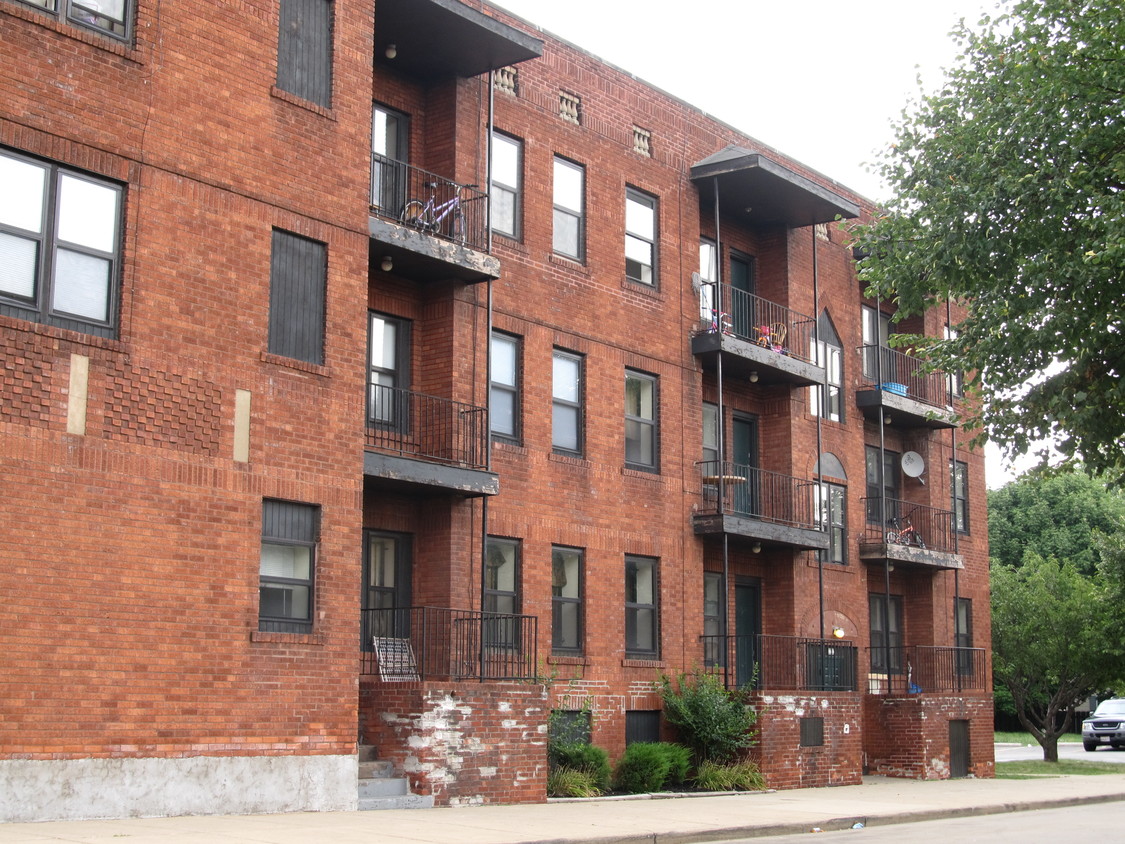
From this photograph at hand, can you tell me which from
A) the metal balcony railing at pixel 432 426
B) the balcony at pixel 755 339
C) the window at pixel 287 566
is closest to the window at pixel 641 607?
the balcony at pixel 755 339

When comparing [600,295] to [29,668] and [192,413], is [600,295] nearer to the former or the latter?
[192,413]

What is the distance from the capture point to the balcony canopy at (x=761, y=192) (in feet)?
82.0

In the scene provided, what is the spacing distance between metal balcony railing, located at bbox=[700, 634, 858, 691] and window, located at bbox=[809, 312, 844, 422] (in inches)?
194

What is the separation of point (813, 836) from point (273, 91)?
1083 cm

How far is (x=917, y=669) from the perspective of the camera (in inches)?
1192

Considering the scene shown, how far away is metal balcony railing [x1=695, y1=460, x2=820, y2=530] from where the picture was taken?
82.0 feet

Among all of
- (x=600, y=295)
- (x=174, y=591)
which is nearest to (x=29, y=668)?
(x=174, y=591)

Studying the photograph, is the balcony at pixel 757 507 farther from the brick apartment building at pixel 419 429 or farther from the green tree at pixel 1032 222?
the green tree at pixel 1032 222

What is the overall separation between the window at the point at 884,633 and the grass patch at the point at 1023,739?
21586 mm

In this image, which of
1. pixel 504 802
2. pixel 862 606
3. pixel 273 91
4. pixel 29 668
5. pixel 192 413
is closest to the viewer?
pixel 29 668

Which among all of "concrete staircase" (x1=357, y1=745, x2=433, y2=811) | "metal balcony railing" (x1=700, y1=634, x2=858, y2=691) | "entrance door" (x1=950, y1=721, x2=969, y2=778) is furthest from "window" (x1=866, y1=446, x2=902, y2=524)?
"concrete staircase" (x1=357, y1=745, x2=433, y2=811)

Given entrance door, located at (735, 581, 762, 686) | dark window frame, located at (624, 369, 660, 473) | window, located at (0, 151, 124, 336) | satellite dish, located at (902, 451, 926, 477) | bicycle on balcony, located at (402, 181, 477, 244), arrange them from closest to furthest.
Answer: window, located at (0, 151, 124, 336), bicycle on balcony, located at (402, 181, 477, 244), dark window frame, located at (624, 369, 660, 473), entrance door, located at (735, 581, 762, 686), satellite dish, located at (902, 451, 926, 477)

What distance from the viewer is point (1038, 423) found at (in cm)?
1928

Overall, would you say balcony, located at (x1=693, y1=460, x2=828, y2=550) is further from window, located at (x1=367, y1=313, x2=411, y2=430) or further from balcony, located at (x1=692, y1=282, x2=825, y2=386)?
window, located at (x1=367, y1=313, x2=411, y2=430)
